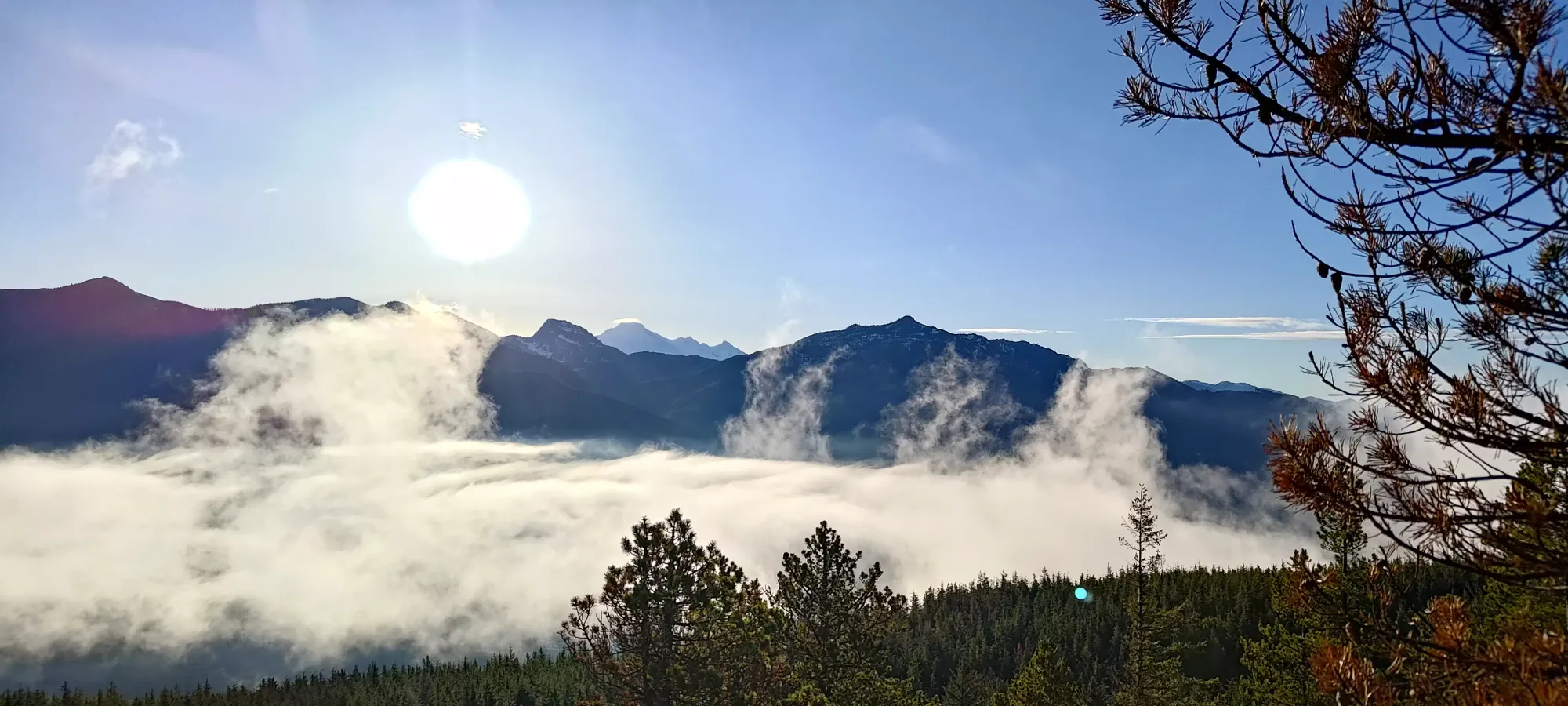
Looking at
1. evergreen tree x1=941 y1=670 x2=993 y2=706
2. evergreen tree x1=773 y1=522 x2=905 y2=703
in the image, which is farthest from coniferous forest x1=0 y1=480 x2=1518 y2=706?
evergreen tree x1=941 y1=670 x2=993 y2=706

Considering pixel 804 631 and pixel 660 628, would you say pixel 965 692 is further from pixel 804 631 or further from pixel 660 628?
pixel 660 628

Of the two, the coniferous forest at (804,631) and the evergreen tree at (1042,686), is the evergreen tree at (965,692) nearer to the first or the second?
the evergreen tree at (1042,686)

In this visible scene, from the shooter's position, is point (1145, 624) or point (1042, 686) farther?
point (1042, 686)

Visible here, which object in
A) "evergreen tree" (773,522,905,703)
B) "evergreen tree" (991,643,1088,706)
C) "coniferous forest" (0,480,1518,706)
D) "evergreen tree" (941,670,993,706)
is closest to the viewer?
"coniferous forest" (0,480,1518,706)

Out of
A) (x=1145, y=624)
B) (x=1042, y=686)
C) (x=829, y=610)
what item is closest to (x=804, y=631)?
(x=829, y=610)

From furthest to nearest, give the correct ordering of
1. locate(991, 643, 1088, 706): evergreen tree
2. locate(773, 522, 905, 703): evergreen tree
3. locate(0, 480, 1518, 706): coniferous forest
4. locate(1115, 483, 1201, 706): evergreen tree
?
locate(991, 643, 1088, 706): evergreen tree < locate(1115, 483, 1201, 706): evergreen tree < locate(773, 522, 905, 703): evergreen tree < locate(0, 480, 1518, 706): coniferous forest

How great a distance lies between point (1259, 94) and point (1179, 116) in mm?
522

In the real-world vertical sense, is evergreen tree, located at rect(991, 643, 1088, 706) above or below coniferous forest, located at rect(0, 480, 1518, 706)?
below

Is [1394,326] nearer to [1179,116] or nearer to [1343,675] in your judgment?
[1179,116]

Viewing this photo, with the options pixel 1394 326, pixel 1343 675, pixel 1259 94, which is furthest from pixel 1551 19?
pixel 1343 675

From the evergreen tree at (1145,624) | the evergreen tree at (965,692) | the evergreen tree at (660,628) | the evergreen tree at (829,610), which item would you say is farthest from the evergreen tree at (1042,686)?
the evergreen tree at (965,692)

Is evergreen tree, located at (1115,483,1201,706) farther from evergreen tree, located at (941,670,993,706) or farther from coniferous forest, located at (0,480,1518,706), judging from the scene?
evergreen tree, located at (941,670,993,706)

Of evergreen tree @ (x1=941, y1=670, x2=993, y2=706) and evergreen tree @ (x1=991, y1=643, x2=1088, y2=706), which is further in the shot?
evergreen tree @ (x1=941, y1=670, x2=993, y2=706)

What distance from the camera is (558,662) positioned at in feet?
419
